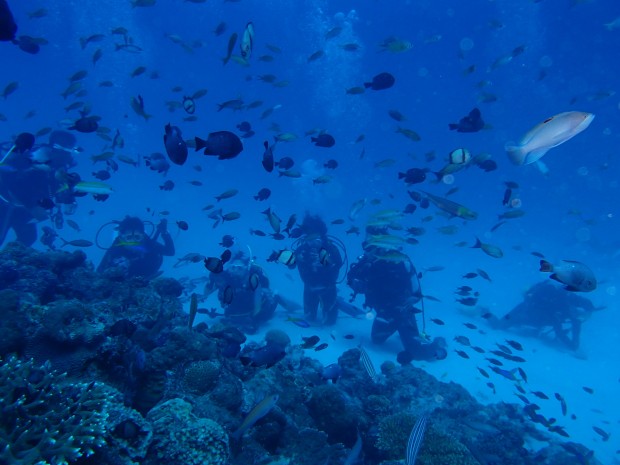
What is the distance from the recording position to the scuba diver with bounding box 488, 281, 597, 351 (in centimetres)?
1619

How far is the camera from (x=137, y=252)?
12703 millimetres

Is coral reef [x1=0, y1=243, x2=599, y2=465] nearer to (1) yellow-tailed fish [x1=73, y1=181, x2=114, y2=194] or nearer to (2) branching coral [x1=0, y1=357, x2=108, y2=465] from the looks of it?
(2) branching coral [x1=0, y1=357, x2=108, y2=465]

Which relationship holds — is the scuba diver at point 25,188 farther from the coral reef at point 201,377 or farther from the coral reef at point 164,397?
the coral reef at point 201,377

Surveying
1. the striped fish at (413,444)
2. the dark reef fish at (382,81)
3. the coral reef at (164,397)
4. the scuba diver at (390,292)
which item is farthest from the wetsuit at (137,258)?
the striped fish at (413,444)

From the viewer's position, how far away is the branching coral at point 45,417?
269cm

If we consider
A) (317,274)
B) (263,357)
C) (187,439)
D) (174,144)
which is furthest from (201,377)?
(317,274)

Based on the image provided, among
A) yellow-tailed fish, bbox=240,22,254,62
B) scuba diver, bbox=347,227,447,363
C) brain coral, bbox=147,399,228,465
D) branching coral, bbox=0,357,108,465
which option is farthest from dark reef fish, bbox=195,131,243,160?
scuba diver, bbox=347,227,447,363

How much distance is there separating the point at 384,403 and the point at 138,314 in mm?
4968

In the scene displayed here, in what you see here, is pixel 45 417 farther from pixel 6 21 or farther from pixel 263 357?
pixel 6 21

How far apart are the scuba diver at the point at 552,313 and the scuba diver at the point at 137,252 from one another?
15.8m

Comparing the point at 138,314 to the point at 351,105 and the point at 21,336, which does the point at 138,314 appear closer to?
the point at 21,336

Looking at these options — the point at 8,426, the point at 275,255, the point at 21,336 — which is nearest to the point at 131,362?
the point at 21,336

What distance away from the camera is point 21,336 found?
4270mm

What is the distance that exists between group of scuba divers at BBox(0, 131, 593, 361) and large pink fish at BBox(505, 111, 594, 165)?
680 cm
